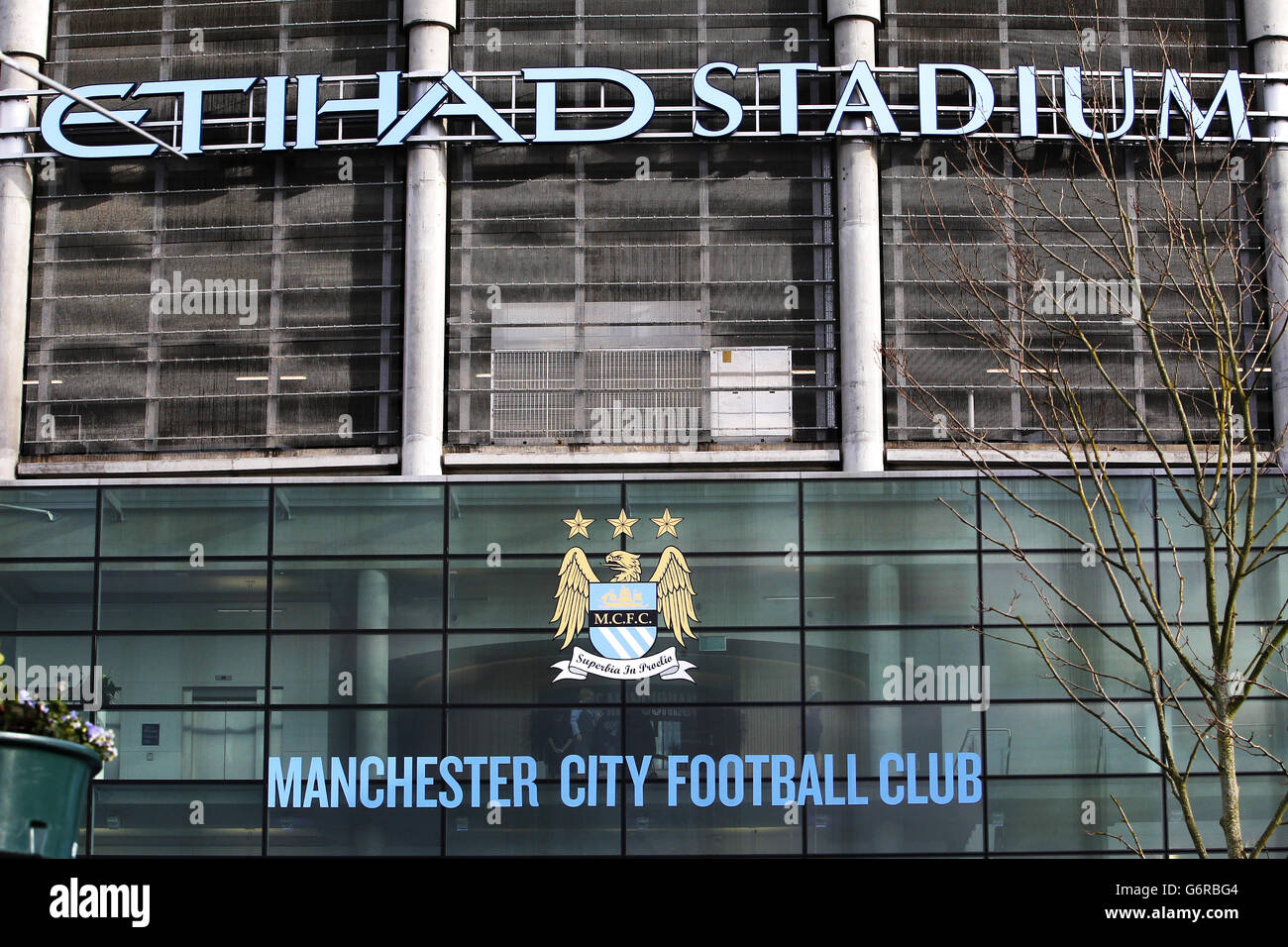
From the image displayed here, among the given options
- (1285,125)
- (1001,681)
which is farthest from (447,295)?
(1285,125)

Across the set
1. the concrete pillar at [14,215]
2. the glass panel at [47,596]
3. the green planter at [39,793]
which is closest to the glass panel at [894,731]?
the glass panel at [47,596]

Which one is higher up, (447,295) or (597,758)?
(447,295)

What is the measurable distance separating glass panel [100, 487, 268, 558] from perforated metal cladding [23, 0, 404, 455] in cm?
159

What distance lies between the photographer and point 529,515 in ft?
83.7

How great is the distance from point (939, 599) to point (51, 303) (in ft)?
56.5

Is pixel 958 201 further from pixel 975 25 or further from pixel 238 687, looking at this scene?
pixel 238 687

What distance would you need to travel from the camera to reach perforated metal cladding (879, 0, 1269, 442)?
26.6 meters

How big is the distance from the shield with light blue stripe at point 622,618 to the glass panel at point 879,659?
2.75m

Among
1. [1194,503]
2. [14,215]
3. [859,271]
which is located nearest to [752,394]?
[859,271]

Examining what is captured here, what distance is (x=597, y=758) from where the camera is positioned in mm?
24750

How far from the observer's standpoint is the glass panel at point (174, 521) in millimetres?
25750

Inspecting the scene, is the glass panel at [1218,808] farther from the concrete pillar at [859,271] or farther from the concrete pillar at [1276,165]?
the concrete pillar at [859,271]

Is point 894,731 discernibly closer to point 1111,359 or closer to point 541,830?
point 541,830

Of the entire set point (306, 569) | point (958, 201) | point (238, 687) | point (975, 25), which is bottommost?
point (238, 687)
